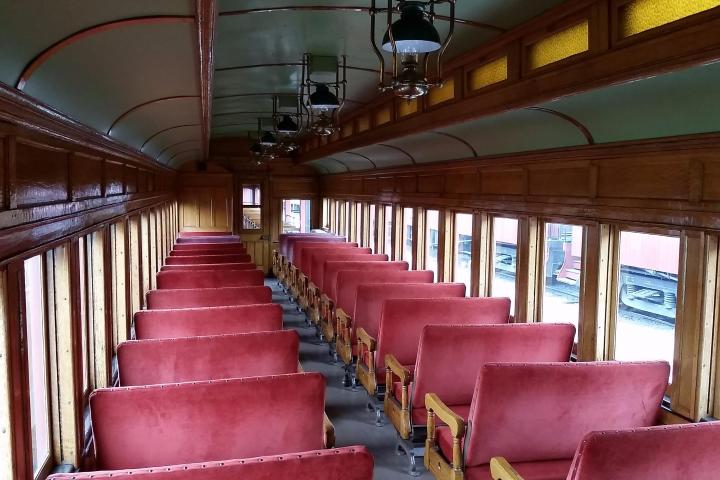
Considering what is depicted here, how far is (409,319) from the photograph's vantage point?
15.2 feet

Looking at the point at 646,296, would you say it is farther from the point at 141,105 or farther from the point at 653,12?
the point at 141,105

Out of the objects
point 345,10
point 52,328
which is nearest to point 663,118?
point 345,10

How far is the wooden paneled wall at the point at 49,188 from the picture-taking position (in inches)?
84.6

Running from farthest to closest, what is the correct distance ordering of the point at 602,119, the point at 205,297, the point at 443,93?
the point at 205,297 → the point at 443,93 → the point at 602,119

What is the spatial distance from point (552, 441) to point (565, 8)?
2.36 meters

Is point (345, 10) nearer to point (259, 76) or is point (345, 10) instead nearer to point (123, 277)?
point (259, 76)

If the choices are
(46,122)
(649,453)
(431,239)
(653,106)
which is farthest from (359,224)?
(649,453)

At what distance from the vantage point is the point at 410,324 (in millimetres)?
4660

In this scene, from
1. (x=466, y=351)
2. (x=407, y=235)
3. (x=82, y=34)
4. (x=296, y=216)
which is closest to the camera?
(x=82, y=34)

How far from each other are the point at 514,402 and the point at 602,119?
1.93 meters

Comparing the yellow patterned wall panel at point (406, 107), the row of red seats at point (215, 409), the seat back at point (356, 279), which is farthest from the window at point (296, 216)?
the row of red seats at point (215, 409)

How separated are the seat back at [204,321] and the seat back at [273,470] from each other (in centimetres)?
248

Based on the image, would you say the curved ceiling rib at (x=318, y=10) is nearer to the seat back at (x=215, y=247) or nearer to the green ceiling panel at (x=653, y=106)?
the green ceiling panel at (x=653, y=106)

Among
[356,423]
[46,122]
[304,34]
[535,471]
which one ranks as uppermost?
[304,34]
